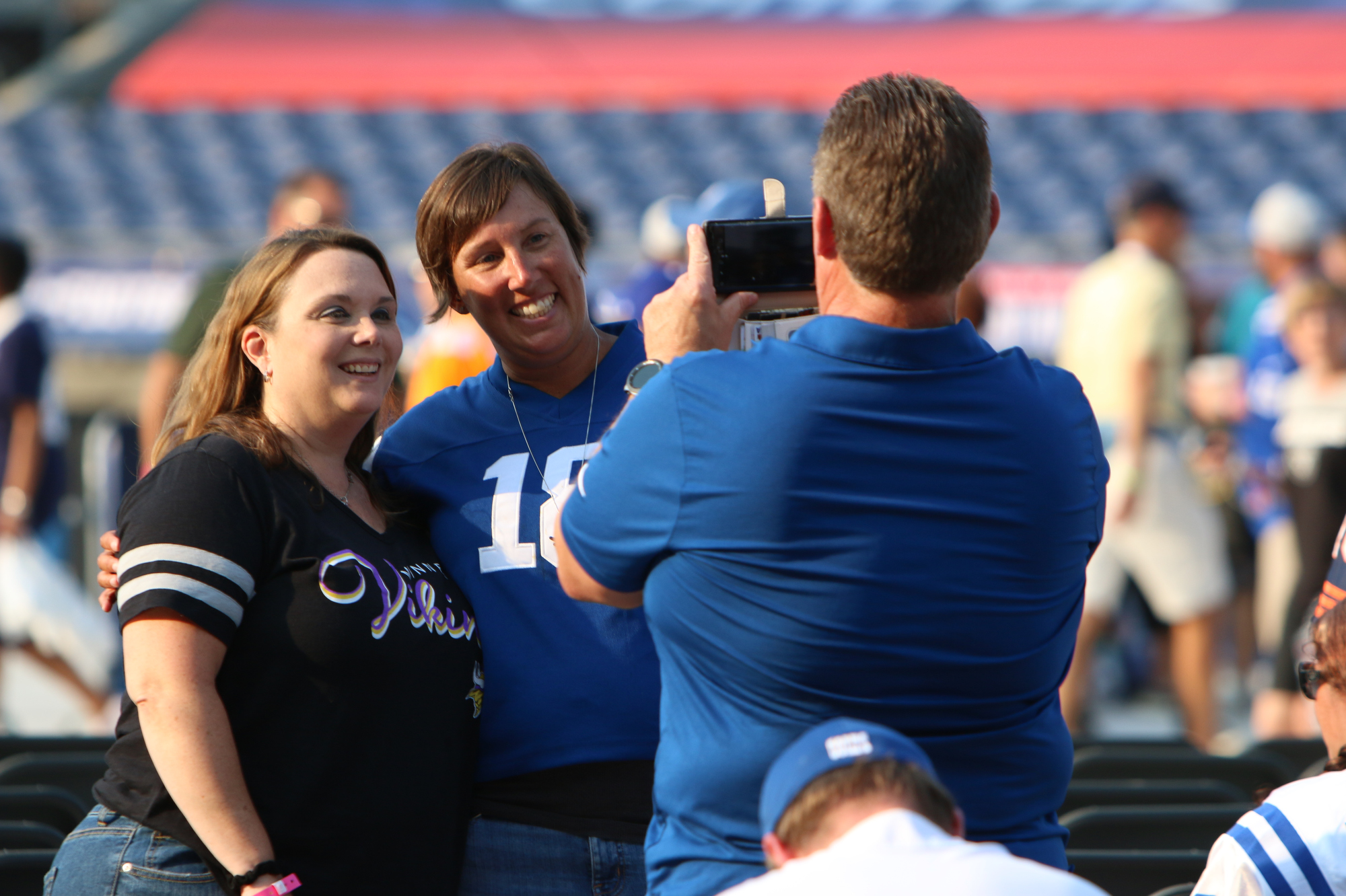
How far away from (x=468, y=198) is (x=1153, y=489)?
3565 mm

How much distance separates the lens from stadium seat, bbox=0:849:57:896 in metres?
2.29

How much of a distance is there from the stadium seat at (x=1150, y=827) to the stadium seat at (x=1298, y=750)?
2.35 ft

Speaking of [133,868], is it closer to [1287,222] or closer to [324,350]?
[324,350]

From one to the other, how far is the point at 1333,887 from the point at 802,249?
1054 mm

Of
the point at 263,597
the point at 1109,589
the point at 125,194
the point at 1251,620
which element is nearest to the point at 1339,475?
the point at 1109,589

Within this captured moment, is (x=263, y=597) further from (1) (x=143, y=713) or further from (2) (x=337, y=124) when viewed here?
(2) (x=337, y=124)

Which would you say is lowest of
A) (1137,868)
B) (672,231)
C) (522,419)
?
(1137,868)

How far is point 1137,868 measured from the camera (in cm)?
246

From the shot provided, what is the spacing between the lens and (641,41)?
16.7m

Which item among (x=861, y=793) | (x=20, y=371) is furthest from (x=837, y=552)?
(x=20, y=371)

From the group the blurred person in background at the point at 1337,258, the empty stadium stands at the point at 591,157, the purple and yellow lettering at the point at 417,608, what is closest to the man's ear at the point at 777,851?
the purple and yellow lettering at the point at 417,608

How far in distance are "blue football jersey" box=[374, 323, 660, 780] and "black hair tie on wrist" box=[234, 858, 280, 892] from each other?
1.17ft

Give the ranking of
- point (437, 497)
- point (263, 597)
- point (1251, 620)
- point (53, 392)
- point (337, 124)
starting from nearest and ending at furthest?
point (263, 597), point (437, 497), point (53, 392), point (1251, 620), point (337, 124)

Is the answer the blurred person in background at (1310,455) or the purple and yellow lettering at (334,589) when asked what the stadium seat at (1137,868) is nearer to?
the purple and yellow lettering at (334,589)
